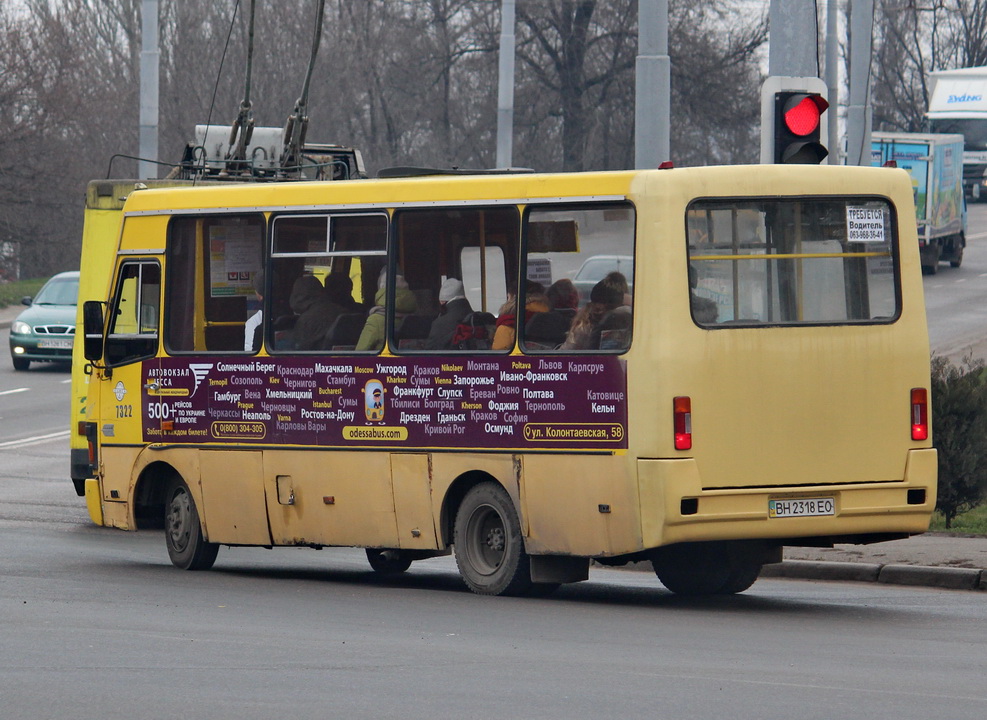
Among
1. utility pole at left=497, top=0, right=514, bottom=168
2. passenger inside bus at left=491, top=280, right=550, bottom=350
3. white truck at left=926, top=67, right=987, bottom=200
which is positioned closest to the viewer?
passenger inside bus at left=491, top=280, right=550, bottom=350

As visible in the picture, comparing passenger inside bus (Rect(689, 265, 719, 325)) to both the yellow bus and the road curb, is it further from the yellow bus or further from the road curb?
the road curb

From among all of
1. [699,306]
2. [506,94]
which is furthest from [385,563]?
[506,94]

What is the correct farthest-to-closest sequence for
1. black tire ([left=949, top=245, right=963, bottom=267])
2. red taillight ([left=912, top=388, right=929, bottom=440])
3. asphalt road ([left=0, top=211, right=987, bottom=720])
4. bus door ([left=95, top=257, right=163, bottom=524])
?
black tire ([left=949, top=245, right=963, bottom=267]) → bus door ([left=95, top=257, right=163, bottom=524]) → red taillight ([left=912, top=388, right=929, bottom=440]) → asphalt road ([left=0, top=211, right=987, bottom=720])

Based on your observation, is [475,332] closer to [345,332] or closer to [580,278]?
[580,278]

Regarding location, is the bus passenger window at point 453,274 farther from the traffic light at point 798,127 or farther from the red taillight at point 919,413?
the red taillight at point 919,413

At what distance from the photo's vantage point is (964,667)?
830 cm

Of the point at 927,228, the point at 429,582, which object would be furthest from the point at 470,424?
the point at 927,228

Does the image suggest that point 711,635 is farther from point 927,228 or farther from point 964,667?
point 927,228

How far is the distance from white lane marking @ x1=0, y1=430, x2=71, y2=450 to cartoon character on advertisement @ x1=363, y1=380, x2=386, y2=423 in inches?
481

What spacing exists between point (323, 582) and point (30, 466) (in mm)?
9540

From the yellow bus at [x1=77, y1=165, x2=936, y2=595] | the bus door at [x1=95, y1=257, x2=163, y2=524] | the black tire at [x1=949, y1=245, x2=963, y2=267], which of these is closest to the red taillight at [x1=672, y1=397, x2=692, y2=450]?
the yellow bus at [x1=77, y1=165, x2=936, y2=595]

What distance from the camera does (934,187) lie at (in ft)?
141

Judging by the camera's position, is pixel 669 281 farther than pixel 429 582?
No

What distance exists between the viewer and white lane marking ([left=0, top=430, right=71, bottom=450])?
2280 cm
